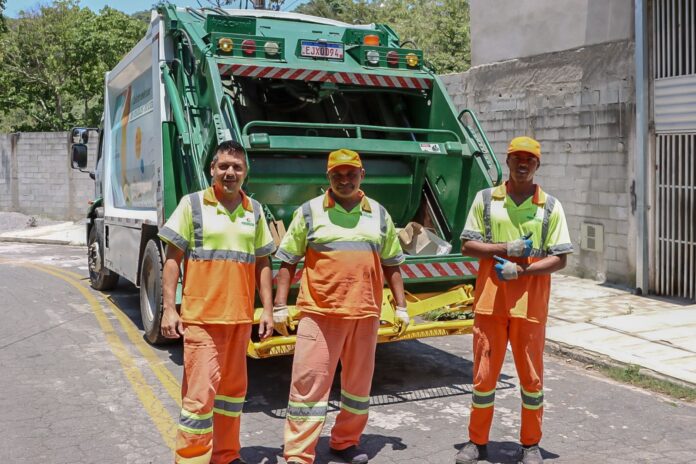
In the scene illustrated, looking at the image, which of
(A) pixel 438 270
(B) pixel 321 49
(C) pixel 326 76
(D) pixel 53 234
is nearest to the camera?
(A) pixel 438 270

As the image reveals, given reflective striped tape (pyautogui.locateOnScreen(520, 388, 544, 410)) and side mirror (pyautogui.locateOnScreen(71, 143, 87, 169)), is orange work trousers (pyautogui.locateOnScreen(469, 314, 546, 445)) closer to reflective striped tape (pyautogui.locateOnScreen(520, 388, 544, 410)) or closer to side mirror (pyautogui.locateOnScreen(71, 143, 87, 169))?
reflective striped tape (pyautogui.locateOnScreen(520, 388, 544, 410))

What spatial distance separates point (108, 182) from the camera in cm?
971

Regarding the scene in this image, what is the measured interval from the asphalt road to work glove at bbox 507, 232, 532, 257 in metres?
1.18

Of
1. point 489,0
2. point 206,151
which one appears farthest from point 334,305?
point 489,0

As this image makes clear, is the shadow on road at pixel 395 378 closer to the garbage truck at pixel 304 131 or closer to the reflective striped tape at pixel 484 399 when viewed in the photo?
the garbage truck at pixel 304 131

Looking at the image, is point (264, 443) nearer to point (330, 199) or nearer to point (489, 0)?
point (330, 199)

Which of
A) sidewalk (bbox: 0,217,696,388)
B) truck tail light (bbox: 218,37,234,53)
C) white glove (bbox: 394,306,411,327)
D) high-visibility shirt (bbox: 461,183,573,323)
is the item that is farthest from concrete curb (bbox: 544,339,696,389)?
truck tail light (bbox: 218,37,234,53)

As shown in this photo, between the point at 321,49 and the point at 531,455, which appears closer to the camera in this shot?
the point at 531,455

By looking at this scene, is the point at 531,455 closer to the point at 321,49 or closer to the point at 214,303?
the point at 214,303

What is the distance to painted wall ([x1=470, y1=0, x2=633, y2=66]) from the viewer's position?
10.2 m

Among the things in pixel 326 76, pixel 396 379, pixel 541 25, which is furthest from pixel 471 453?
pixel 541 25

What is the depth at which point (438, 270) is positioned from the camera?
6.02 meters

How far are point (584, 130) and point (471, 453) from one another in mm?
7072

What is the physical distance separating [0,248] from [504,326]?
1510cm
